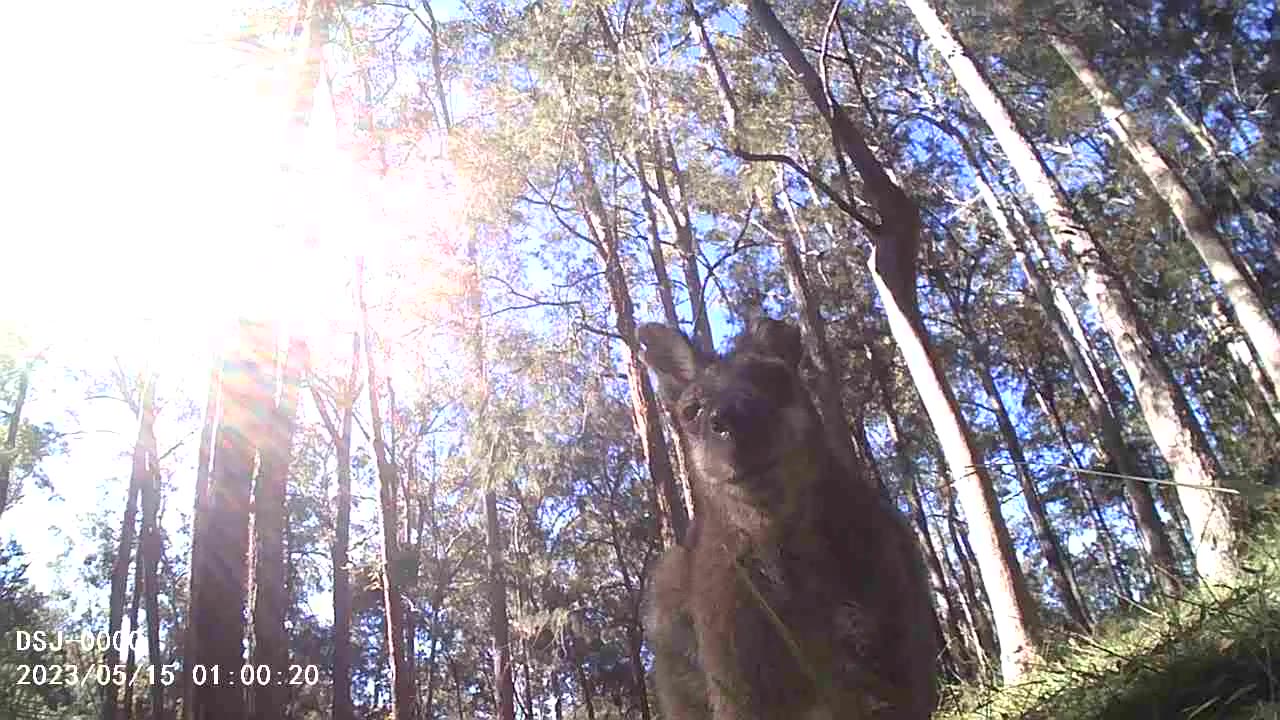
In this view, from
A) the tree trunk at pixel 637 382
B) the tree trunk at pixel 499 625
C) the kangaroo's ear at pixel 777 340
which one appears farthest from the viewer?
the tree trunk at pixel 499 625

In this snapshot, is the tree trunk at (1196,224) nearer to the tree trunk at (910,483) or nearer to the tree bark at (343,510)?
the tree trunk at (910,483)

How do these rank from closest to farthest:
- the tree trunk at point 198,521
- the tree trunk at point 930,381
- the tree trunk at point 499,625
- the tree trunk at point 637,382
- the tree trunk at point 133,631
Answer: the tree trunk at point 198,521, the tree trunk at point 930,381, the tree trunk at point 637,382, the tree trunk at point 499,625, the tree trunk at point 133,631

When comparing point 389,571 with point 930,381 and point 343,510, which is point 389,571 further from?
point 930,381

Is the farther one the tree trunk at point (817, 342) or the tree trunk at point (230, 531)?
the tree trunk at point (817, 342)

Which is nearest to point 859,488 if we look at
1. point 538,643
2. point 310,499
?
point 538,643

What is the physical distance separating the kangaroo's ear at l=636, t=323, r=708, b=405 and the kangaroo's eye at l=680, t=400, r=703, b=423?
0.09 meters

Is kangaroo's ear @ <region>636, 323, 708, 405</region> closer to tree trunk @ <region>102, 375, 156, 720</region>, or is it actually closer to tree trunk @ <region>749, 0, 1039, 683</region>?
tree trunk @ <region>749, 0, 1039, 683</region>

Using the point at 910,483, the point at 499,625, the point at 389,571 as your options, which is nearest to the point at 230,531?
the point at 389,571

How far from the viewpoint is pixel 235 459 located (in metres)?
4.83

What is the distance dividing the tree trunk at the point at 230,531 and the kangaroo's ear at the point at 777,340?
329 cm

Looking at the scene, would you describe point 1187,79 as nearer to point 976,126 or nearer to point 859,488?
point 976,126

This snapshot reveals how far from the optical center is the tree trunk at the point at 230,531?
4.43 m

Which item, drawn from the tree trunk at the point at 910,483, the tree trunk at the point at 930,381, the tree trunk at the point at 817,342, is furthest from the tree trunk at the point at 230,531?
the tree trunk at the point at 910,483

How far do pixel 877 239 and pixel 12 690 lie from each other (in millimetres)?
7582
